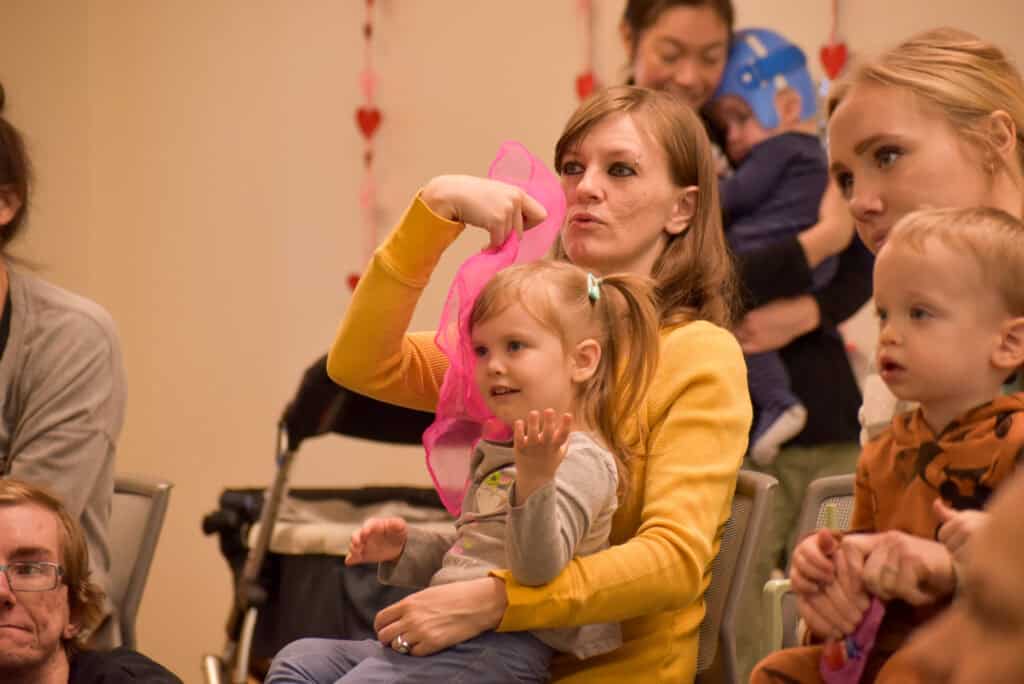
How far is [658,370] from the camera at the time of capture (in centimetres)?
170

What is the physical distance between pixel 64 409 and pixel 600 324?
1.03 metres

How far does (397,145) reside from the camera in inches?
164

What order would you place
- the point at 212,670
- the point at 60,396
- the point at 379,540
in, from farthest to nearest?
the point at 212,670 < the point at 60,396 < the point at 379,540

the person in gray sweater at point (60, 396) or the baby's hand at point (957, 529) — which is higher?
the baby's hand at point (957, 529)

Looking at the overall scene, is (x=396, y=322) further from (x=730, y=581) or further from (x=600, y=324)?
(x=730, y=581)

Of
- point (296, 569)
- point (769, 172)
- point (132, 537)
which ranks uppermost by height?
point (769, 172)

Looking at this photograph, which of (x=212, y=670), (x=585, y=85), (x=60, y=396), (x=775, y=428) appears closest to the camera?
(x=60, y=396)

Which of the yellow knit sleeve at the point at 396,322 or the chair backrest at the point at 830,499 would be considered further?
the chair backrest at the point at 830,499

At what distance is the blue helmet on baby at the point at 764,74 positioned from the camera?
2.99 meters

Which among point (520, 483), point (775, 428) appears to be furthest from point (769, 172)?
point (520, 483)

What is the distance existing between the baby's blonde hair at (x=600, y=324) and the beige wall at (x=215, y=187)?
2401 millimetres

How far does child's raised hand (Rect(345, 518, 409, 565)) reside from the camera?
168cm

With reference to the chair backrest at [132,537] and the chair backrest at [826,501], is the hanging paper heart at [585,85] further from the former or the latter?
the chair backrest at [826,501]

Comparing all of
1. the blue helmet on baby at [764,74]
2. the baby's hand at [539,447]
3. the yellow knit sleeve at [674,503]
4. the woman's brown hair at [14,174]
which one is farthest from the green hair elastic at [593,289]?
the blue helmet on baby at [764,74]
